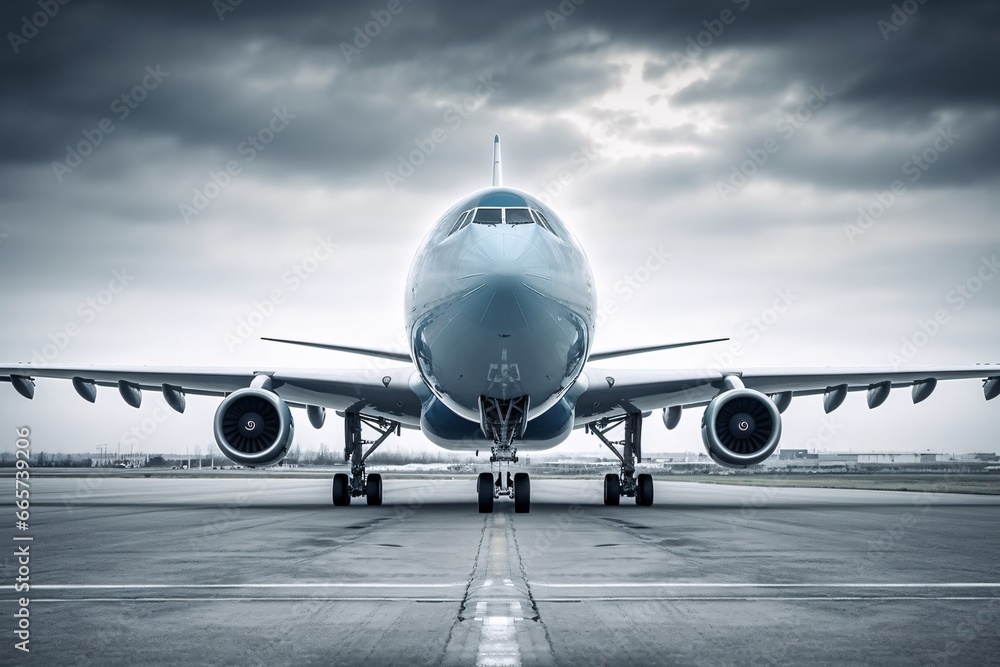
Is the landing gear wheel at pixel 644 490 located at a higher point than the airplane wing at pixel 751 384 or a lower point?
lower

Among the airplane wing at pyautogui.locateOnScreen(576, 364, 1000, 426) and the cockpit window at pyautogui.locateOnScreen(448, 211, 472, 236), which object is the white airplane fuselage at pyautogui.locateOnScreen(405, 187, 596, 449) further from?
the airplane wing at pyautogui.locateOnScreen(576, 364, 1000, 426)

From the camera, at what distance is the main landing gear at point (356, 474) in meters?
18.8

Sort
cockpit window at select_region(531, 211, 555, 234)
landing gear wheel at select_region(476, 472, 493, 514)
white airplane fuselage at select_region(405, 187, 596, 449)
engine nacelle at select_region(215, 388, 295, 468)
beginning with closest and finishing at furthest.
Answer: white airplane fuselage at select_region(405, 187, 596, 449)
cockpit window at select_region(531, 211, 555, 234)
landing gear wheel at select_region(476, 472, 493, 514)
engine nacelle at select_region(215, 388, 295, 468)

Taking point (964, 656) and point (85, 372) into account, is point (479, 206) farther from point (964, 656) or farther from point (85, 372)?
point (85, 372)

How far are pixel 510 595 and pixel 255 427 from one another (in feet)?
37.4

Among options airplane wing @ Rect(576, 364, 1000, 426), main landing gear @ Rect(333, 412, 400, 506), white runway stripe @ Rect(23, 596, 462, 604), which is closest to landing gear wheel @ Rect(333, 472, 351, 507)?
main landing gear @ Rect(333, 412, 400, 506)

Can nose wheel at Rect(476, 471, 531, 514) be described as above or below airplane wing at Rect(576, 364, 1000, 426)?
below

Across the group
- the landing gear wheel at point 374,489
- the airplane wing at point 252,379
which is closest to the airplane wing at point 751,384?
the airplane wing at point 252,379

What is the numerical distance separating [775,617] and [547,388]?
7.68m

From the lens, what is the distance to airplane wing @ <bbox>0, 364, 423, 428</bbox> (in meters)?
17.8

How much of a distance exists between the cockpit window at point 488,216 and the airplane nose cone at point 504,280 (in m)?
0.51

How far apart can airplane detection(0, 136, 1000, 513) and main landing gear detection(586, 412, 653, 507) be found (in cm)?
3

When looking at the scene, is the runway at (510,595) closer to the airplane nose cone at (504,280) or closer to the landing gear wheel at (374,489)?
the airplane nose cone at (504,280)

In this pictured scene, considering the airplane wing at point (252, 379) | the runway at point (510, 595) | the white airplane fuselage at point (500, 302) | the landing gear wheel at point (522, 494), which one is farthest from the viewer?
the airplane wing at point (252, 379)
